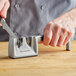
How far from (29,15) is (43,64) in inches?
19.8

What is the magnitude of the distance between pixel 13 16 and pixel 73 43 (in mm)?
359

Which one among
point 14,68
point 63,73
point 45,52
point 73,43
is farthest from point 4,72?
point 73,43

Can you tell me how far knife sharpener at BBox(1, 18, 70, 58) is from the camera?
980 millimetres

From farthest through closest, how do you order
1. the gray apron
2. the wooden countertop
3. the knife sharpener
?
1. the gray apron
2. the knife sharpener
3. the wooden countertop

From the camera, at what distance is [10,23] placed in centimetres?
136

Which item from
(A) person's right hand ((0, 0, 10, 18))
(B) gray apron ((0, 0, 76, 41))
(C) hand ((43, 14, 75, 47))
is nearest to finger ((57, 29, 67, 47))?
(C) hand ((43, 14, 75, 47))

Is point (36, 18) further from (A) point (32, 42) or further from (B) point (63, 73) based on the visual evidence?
(B) point (63, 73)

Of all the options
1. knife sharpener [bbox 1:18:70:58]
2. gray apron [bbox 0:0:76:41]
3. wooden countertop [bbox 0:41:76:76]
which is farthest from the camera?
gray apron [bbox 0:0:76:41]

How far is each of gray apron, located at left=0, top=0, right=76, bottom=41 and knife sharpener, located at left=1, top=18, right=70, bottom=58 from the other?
13.9 inches

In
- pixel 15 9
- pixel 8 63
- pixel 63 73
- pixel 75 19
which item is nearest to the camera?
pixel 63 73

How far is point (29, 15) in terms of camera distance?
1366 mm

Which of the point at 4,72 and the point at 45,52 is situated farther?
the point at 45,52

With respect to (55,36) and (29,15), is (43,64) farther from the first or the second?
(29,15)

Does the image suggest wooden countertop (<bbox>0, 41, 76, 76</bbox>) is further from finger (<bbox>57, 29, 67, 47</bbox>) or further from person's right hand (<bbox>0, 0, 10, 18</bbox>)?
person's right hand (<bbox>0, 0, 10, 18</bbox>)
